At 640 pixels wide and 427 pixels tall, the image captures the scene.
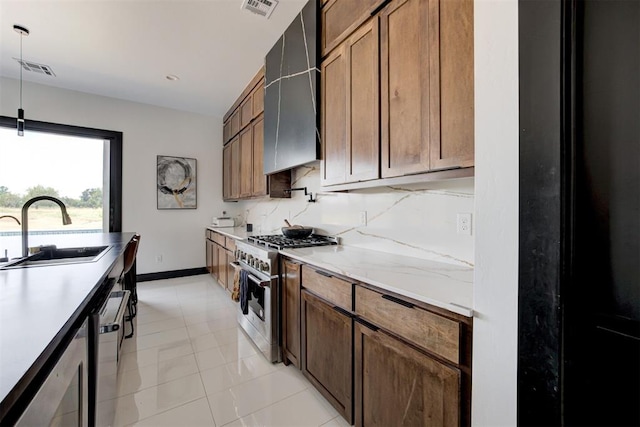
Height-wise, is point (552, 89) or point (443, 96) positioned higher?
point (443, 96)

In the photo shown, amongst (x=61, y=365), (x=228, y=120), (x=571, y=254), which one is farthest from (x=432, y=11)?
(x=228, y=120)

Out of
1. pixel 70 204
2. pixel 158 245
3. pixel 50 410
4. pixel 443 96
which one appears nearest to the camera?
pixel 50 410

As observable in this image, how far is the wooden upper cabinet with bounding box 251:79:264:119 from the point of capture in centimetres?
311

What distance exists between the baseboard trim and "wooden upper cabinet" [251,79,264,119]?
2880 mm

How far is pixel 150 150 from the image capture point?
14.2 feet

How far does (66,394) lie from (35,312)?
25 cm

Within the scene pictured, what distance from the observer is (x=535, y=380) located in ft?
2.47

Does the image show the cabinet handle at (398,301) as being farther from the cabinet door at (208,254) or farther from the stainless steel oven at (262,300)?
the cabinet door at (208,254)

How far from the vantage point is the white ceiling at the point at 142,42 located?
2189 mm

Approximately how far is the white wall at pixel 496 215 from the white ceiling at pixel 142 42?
6.12 feet

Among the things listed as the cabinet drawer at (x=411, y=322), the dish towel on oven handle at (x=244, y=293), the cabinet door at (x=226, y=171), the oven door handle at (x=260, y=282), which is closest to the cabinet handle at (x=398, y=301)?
the cabinet drawer at (x=411, y=322)

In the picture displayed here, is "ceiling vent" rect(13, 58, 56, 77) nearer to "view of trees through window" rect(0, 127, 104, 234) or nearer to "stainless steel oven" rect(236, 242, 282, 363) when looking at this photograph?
"view of trees through window" rect(0, 127, 104, 234)

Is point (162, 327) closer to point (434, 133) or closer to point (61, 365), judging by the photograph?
point (61, 365)

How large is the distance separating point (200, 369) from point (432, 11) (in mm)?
2620
